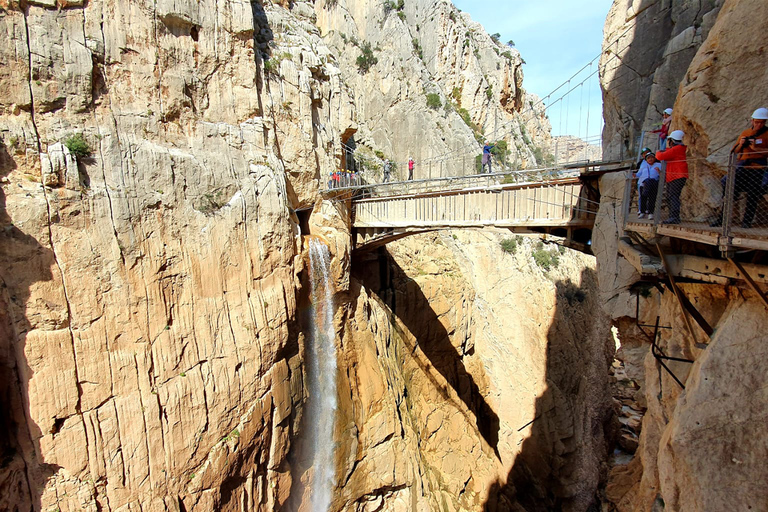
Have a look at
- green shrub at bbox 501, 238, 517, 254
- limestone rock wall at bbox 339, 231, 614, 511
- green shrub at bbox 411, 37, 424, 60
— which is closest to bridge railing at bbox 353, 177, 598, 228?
limestone rock wall at bbox 339, 231, 614, 511

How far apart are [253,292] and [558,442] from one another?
1499 cm

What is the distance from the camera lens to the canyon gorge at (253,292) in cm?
486

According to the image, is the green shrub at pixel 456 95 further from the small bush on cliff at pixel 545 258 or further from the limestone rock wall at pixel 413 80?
the small bush on cliff at pixel 545 258

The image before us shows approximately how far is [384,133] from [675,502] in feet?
68.0

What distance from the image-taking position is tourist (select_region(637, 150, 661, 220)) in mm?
5484

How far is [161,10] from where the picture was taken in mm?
8914

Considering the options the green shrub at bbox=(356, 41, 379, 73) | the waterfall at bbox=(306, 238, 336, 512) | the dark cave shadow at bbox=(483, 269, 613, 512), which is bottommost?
the dark cave shadow at bbox=(483, 269, 613, 512)

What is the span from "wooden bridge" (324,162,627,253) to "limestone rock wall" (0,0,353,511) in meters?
3.98

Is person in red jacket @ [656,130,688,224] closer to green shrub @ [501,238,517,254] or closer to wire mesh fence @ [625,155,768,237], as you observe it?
wire mesh fence @ [625,155,768,237]

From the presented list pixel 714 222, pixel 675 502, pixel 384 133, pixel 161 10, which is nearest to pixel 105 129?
pixel 161 10

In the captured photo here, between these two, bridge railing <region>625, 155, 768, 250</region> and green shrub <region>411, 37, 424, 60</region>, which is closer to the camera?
bridge railing <region>625, 155, 768, 250</region>

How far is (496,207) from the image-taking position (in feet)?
35.9

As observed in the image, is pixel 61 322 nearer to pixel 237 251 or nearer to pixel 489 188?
pixel 237 251

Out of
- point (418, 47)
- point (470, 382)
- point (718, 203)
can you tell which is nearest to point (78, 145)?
point (718, 203)
